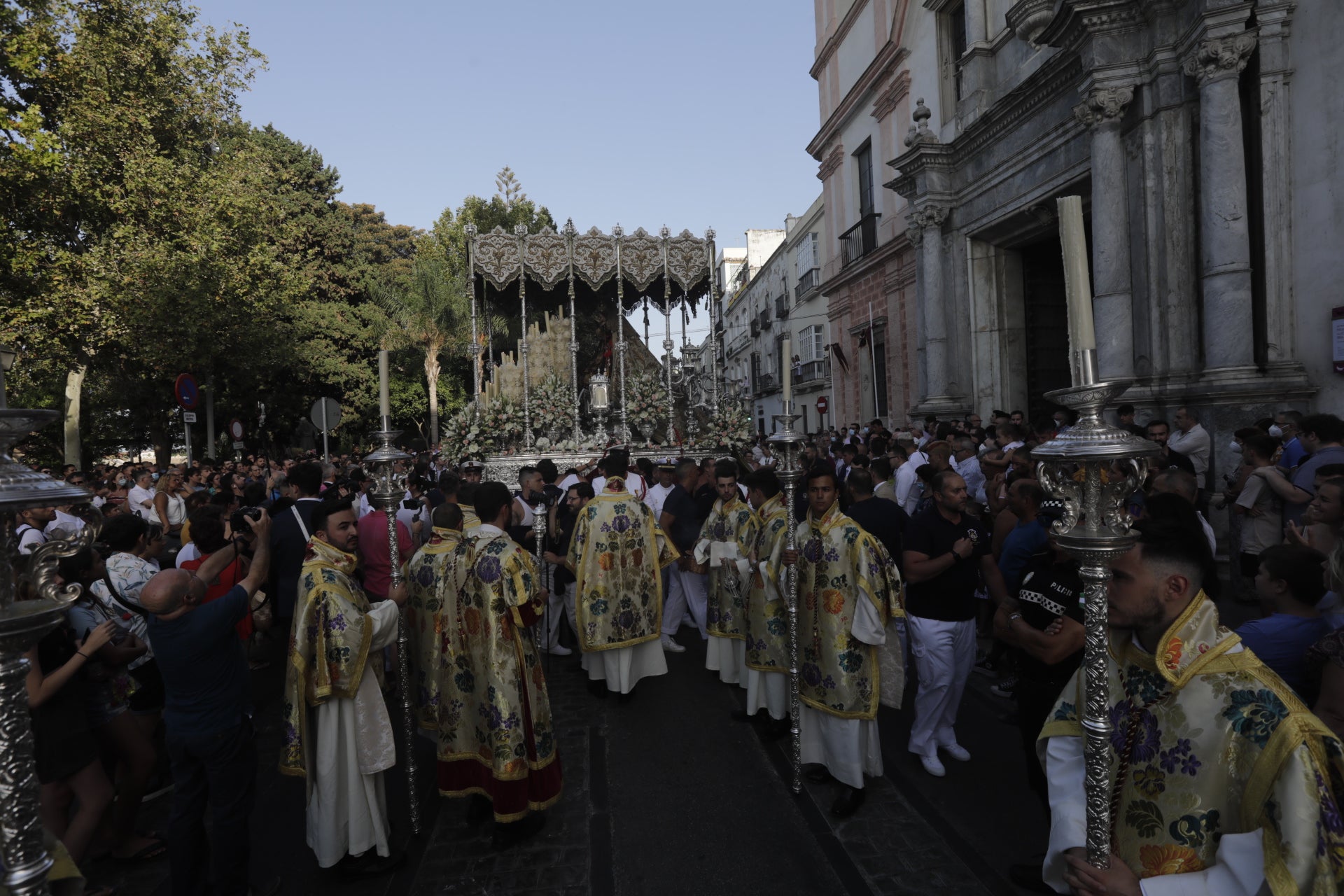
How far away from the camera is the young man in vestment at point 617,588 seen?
643 centimetres

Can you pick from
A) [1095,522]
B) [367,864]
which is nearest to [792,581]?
[367,864]

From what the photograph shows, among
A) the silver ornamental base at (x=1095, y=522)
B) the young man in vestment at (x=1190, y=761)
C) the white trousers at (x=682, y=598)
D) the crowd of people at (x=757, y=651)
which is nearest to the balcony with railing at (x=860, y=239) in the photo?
the crowd of people at (x=757, y=651)

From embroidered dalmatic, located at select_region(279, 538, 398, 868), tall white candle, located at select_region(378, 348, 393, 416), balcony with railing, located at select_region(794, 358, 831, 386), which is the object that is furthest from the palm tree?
embroidered dalmatic, located at select_region(279, 538, 398, 868)

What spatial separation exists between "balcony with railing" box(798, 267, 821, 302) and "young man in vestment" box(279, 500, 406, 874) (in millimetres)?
26182

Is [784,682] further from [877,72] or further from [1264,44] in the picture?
[877,72]

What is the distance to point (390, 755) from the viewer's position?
13.0 feet

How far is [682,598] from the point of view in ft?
27.5

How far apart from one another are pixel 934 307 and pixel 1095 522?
14119 mm

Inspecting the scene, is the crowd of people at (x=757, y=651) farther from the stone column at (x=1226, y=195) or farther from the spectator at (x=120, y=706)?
the stone column at (x=1226, y=195)

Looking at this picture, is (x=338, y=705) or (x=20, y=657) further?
(x=338, y=705)

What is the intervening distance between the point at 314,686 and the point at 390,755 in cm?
56

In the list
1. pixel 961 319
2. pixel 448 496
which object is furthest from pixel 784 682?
pixel 961 319

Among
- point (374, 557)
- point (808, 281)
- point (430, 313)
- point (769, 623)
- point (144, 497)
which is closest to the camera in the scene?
point (769, 623)

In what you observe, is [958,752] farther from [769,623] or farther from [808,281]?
[808,281]
